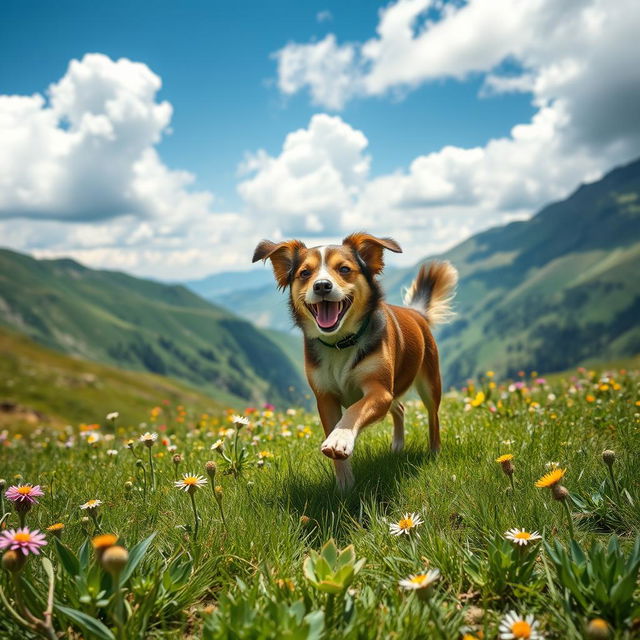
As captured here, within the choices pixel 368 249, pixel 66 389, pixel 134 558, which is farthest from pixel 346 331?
pixel 66 389

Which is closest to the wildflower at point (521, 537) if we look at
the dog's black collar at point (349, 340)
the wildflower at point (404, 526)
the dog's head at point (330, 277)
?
the wildflower at point (404, 526)

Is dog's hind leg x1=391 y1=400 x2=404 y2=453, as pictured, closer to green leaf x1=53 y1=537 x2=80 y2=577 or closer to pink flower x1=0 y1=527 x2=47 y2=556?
green leaf x1=53 y1=537 x2=80 y2=577

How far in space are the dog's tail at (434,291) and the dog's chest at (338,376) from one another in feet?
11.9

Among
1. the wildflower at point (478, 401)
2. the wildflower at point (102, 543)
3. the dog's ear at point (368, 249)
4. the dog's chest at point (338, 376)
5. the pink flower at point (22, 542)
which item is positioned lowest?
the wildflower at point (478, 401)

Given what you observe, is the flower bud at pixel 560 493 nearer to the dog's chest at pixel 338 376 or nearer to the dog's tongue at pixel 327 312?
the dog's chest at pixel 338 376

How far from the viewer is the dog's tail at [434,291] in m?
9.26

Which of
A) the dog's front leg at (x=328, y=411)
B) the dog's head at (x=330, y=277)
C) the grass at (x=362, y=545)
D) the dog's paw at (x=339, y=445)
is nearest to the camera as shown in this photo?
the grass at (x=362, y=545)

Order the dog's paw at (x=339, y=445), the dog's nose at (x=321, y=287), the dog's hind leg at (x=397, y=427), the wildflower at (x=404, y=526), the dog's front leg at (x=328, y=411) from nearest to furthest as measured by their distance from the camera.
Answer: the wildflower at (x=404, y=526), the dog's paw at (x=339, y=445), the dog's nose at (x=321, y=287), the dog's front leg at (x=328, y=411), the dog's hind leg at (x=397, y=427)

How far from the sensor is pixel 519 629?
2.75m

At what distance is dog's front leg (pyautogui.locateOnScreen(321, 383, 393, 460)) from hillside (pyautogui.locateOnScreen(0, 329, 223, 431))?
98.5 metres

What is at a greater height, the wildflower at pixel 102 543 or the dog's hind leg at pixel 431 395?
the wildflower at pixel 102 543

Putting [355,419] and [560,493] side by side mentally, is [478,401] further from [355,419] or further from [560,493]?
[560,493]

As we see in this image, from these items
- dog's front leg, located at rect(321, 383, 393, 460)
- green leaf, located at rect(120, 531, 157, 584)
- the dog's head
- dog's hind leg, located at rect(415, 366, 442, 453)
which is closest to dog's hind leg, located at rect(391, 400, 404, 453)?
dog's hind leg, located at rect(415, 366, 442, 453)

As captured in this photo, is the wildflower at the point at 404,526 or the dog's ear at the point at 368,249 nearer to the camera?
the wildflower at the point at 404,526
